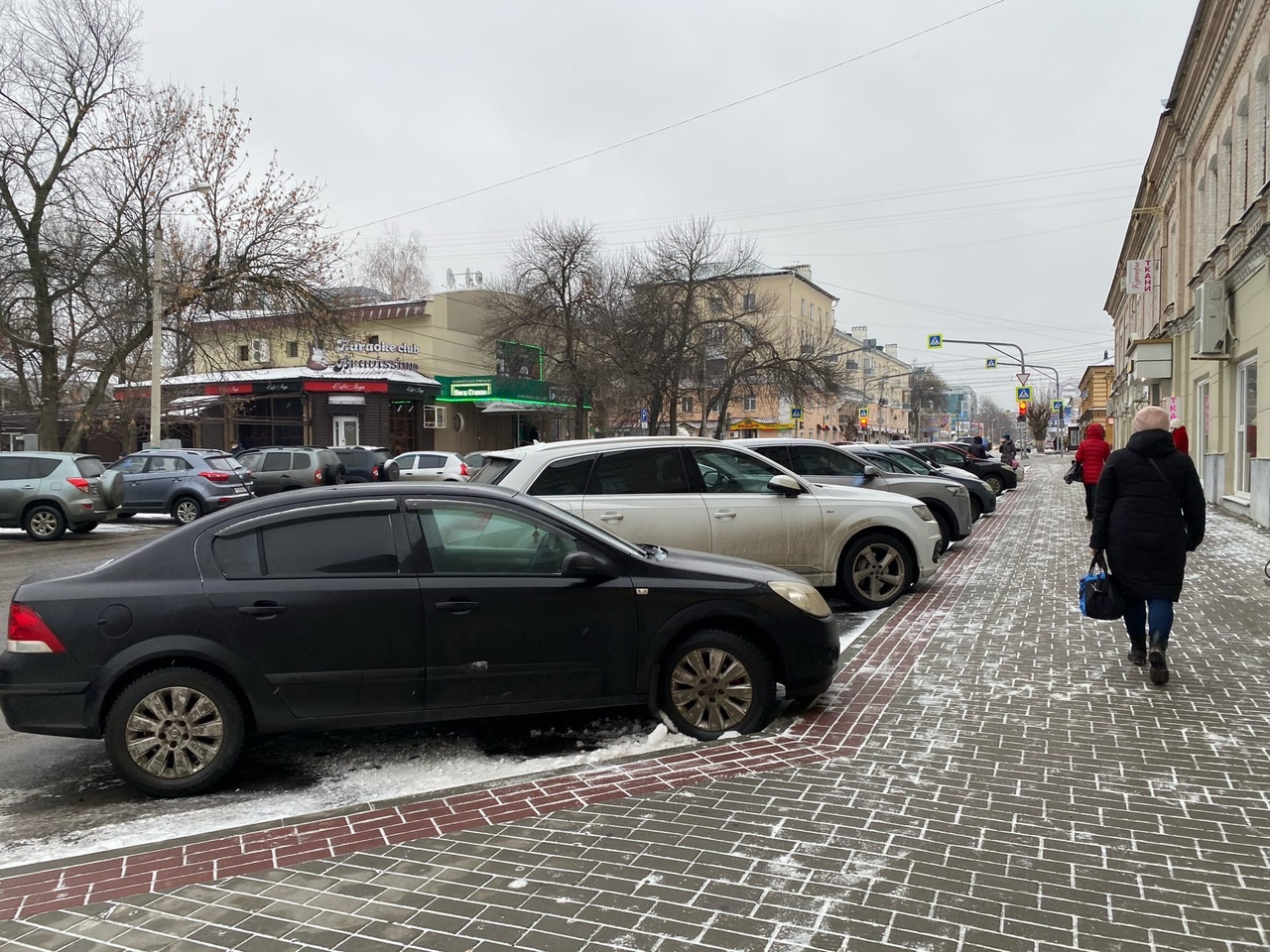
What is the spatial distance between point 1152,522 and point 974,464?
21633 millimetres

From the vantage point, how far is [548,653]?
4.97 metres

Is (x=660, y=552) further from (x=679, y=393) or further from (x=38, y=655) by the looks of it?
(x=679, y=393)

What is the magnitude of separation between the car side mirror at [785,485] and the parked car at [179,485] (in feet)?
48.9

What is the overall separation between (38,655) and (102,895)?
1.62 m

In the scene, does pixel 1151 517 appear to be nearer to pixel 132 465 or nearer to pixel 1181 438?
pixel 1181 438

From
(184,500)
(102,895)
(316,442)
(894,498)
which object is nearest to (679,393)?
(316,442)

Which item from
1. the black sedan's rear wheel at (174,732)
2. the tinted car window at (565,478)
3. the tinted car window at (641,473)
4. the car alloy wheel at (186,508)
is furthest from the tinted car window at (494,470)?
the car alloy wheel at (186,508)

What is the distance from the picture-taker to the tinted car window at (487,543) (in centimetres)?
500

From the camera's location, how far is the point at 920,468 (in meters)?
16.6

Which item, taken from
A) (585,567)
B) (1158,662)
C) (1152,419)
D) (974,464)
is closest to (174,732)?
(585,567)

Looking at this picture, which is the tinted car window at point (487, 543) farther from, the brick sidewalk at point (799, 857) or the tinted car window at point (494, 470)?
the tinted car window at point (494, 470)

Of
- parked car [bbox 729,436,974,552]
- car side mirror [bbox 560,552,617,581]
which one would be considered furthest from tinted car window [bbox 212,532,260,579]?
parked car [bbox 729,436,974,552]

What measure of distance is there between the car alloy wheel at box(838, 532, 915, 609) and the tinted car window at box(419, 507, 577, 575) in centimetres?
482

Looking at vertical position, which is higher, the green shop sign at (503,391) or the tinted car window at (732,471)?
the green shop sign at (503,391)
